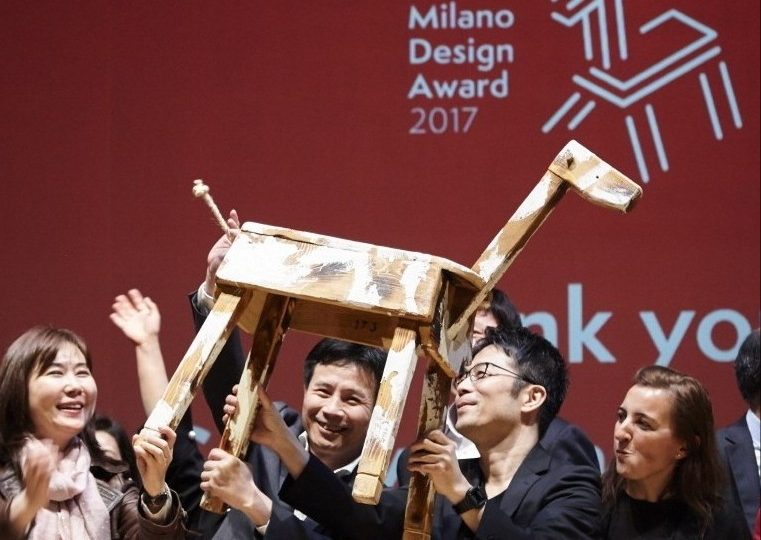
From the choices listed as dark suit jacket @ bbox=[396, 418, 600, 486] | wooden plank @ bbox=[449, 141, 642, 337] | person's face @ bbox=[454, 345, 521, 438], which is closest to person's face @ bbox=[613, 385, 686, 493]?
dark suit jacket @ bbox=[396, 418, 600, 486]

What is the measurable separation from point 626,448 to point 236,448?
39.9 inches

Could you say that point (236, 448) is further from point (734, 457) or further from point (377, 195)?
point (377, 195)

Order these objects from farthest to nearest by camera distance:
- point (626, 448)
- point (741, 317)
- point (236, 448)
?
point (741, 317)
point (626, 448)
point (236, 448)

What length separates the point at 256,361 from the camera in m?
2.96

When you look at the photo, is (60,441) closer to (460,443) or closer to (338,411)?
(338,411)

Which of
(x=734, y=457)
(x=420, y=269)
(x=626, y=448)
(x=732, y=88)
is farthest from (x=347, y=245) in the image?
(x=732, y=88)

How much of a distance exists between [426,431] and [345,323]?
0.93 feet

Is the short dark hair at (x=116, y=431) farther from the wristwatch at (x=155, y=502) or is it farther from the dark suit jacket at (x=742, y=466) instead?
the dark suit jacket at (x=742, y=466)

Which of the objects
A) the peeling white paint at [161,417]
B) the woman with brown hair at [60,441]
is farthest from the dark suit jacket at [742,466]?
the peeling white paint at [161,417]

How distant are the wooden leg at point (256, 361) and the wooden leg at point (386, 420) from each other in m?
0.36

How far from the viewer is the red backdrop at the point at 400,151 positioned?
16.3ft

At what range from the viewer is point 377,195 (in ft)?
16.7

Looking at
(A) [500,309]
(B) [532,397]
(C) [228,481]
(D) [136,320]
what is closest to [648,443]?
(B) [532,397]

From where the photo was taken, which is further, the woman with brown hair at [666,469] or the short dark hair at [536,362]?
the short dark hair at [536,362]
